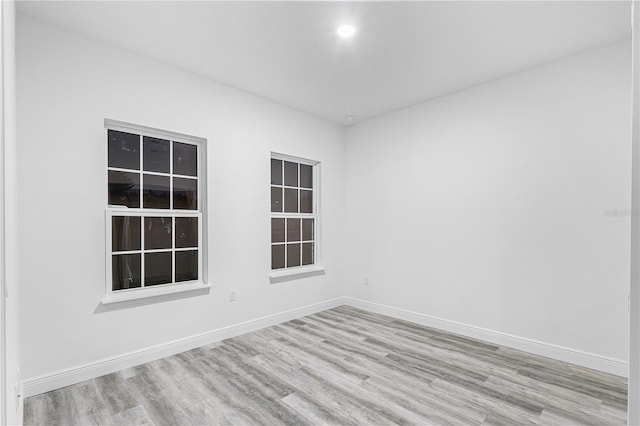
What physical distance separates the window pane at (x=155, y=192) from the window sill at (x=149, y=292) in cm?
77

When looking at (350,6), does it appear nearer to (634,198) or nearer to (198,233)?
(634,198)

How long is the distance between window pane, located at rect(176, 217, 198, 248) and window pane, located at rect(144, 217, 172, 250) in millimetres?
89

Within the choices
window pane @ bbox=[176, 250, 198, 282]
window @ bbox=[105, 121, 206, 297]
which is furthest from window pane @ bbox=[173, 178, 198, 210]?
window pane @ bbox=[176, 250, 198, 282]

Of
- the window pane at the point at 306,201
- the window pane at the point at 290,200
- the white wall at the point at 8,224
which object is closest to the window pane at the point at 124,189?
the white wall at the point at 8,224

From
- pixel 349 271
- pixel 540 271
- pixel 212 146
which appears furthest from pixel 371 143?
A: pixel 540 271

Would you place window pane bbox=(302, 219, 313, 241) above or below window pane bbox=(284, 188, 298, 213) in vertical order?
below

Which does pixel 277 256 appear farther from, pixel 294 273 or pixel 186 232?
pixel 186 232

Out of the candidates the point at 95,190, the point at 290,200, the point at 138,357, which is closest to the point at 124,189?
the point at 95,190

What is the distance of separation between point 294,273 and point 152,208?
1.90 m

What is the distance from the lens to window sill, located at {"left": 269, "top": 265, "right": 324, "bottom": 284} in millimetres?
4102

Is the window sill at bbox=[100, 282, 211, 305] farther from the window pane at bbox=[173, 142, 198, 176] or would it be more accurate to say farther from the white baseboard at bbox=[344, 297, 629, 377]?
the white baseboard at bbox=[344, 297, 629, 377]

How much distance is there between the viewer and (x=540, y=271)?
3180 millimetres

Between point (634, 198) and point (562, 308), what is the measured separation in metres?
2.91

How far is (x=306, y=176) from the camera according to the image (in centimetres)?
475
